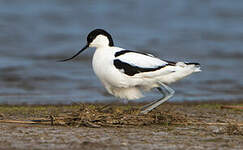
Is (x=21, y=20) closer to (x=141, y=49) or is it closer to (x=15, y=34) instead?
(x=15, y=34)

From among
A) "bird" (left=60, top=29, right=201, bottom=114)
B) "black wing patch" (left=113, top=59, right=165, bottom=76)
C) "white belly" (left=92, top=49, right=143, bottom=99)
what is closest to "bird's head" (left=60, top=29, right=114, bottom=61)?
"bird" (left=60, top=29, right=201, bottom=114)

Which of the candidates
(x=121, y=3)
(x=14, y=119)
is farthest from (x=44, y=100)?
(x=121, y=3)

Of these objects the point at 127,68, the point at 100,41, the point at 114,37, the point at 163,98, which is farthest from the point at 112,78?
the point at 114,37

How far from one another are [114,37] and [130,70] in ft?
27.4

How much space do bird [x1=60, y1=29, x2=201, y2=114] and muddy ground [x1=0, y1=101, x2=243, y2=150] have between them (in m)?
0.30

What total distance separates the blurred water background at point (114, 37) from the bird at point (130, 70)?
7.10 ft

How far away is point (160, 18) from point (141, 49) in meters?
4.33

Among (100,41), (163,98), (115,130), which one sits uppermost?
(100,41)

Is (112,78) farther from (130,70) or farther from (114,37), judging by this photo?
(114,37)

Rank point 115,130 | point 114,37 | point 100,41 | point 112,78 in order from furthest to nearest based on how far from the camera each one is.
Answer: point 114,37 → point 100,41 → point 112,78 → point 115,130

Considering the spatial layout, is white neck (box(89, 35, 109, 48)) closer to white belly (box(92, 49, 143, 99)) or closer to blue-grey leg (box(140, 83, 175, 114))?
white belly (box(92, 49, 143, 99))

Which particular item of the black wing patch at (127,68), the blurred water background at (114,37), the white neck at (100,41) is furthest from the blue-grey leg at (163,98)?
the blurred water background at (114,37)

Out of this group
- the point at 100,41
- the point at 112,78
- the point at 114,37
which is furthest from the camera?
the point at 114,37

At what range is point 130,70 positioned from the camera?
20.7 feet
